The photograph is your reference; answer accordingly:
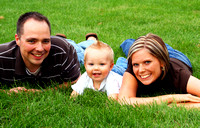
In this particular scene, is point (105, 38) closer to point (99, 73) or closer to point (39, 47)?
point (99, 73)

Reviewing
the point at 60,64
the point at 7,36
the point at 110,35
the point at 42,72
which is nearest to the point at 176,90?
the point at 60,64

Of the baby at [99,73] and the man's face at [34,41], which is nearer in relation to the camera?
the man's face at [34,41]

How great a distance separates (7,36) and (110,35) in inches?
111

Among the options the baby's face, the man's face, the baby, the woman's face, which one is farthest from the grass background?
the man's face

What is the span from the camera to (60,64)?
343 cm

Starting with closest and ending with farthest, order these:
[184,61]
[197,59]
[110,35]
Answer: [184,61] < [197,59] < [110,35]

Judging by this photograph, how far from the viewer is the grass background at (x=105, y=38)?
8.11 feet

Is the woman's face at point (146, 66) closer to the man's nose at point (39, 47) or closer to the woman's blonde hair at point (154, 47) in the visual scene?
the woman's blonde hair at point (154, 47)

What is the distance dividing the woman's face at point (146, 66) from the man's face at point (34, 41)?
3.74 feet

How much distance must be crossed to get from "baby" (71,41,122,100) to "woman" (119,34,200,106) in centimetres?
20

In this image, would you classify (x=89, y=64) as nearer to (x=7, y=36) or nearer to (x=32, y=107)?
(x=32, y=107)

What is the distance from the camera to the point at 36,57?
10.1 feet

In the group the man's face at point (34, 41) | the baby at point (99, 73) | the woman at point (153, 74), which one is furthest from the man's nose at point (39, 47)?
the woman at point (153, 74)

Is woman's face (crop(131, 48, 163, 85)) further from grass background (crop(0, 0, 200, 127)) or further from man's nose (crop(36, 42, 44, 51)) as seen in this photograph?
man's nose (crop(36, 42, 44, 51))
